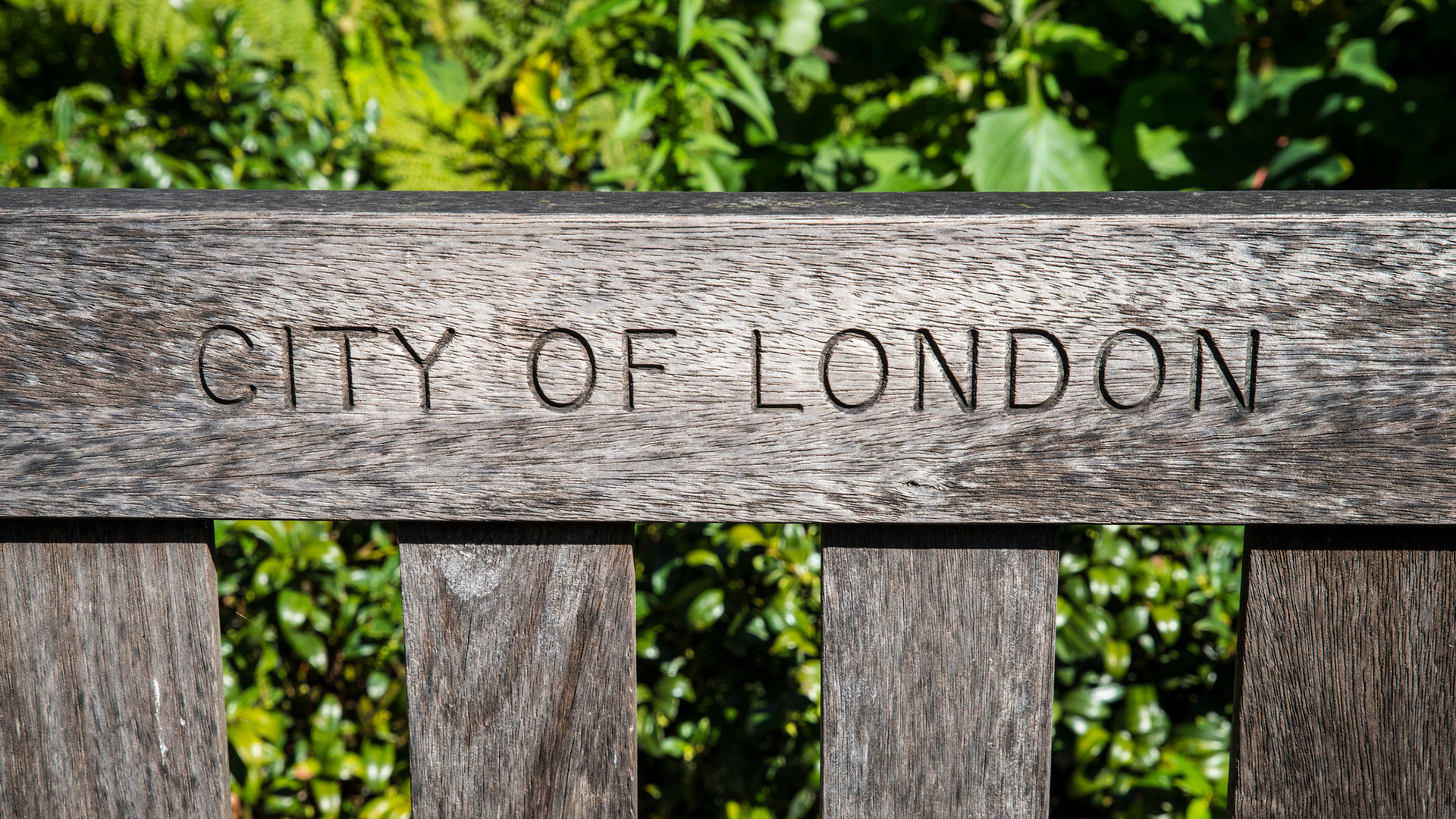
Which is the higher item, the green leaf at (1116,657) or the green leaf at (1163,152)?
the green leaf at (1163,152)

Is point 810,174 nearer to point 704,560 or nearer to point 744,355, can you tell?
point 704,560

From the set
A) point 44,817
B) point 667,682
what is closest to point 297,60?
point 667,682

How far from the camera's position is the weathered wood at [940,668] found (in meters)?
0.64

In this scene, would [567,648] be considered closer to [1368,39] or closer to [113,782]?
[113,782]

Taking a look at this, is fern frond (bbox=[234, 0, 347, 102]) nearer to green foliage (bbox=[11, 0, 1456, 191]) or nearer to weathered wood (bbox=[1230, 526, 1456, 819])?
green foliage (bbox=[11, 0, 1456, 191])

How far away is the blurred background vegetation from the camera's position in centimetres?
129

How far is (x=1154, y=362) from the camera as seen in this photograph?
1.91ft

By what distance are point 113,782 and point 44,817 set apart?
64mm

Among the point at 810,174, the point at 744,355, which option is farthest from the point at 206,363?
the point at 810,174

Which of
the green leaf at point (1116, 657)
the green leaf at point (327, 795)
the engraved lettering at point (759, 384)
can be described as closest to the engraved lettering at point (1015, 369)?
the engraved lettering at point (759, 384)

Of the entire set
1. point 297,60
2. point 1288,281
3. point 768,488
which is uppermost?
point 297,60

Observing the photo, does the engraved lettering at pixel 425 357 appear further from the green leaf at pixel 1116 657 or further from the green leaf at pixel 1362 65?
the green leaf at pixel 1362 65

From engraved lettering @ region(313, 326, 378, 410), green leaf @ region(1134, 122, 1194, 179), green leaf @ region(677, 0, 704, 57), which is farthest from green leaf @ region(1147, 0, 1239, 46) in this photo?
engraved lettering @ region(313, 326, 378, 410)

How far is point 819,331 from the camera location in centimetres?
58
